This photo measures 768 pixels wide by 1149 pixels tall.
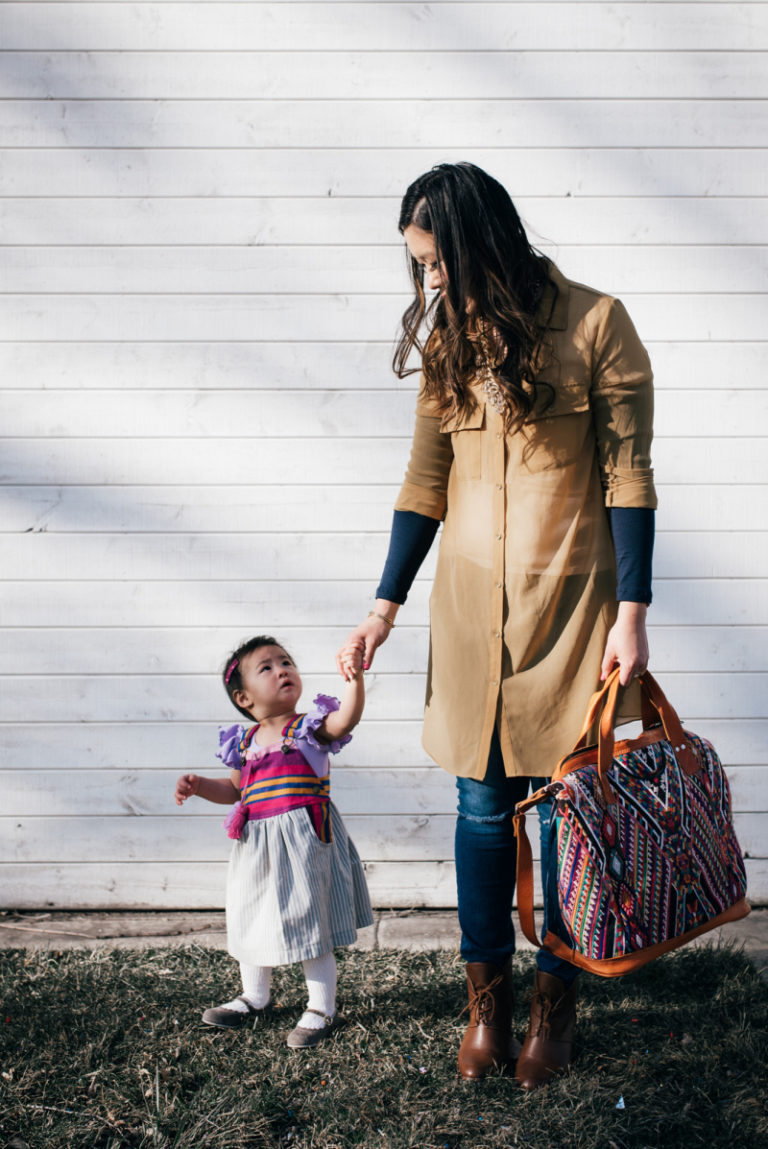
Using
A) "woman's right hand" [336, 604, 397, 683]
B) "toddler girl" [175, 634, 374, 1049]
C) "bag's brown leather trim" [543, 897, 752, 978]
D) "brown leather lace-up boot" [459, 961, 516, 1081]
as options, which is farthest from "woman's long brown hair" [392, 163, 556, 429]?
"brown leather lace-up boot" [459, 961, 516, 1081]

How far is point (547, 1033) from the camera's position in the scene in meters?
2.12

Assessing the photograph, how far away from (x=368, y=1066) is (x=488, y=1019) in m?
0.30

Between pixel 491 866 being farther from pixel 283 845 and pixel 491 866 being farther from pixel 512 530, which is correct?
pixel 512 530

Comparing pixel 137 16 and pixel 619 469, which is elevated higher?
pixel 137 16

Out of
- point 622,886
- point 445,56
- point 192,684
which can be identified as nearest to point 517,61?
point 445,56

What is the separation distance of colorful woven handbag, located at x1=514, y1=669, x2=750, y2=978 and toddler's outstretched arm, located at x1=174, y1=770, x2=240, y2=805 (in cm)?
79

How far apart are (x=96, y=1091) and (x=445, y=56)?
286 cm

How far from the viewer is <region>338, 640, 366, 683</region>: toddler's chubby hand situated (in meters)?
2.13

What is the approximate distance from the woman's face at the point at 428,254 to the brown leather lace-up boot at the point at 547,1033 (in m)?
1.46

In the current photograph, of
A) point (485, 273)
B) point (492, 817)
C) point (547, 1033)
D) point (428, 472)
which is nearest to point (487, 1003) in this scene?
point (547, 1033)

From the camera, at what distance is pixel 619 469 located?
6.53 ft

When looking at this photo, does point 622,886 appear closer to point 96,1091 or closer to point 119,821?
point 96,1091

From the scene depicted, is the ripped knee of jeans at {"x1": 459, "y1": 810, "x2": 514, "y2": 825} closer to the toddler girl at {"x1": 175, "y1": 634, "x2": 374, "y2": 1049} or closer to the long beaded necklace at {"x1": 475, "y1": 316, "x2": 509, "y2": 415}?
the toddler girl at {"x1": 175, "y1": 634, "x2": 374, "y2": 1049}

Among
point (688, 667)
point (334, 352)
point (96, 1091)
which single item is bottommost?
point (96, 1091)
